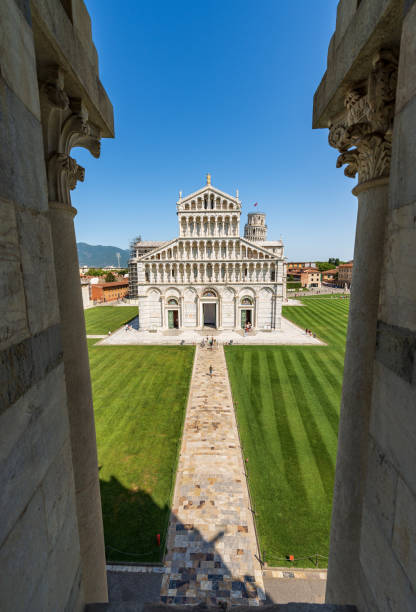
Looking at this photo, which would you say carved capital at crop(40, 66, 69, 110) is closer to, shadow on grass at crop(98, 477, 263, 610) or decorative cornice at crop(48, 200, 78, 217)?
decorative cornice at crop(48, 200, 78, 217)

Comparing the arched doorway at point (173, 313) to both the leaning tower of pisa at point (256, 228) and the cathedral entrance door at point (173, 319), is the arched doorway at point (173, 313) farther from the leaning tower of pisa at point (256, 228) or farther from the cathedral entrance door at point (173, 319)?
the leaning tower of pisa at point (256, 228)

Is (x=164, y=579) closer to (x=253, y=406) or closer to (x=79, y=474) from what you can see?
(x=79, y=474)

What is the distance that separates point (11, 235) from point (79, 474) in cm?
348

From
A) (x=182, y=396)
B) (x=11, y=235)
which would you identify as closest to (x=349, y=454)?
(x=11, y=235)

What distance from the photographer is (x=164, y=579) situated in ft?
26.0

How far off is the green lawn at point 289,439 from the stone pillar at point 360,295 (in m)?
6.54

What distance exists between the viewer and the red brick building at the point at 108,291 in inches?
2581

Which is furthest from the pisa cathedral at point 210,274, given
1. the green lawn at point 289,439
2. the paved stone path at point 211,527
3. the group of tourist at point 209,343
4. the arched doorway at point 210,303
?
the paved stone path at point 211,527

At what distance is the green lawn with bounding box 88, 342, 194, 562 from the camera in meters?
9.37

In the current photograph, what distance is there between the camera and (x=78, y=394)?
151 inches

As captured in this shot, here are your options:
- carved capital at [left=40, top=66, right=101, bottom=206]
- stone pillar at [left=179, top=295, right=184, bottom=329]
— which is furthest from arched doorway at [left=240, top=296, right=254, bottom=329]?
carved capital at [left=40, top=66, right=101, bottom=206]

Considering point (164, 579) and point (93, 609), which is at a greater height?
point (93, 609)

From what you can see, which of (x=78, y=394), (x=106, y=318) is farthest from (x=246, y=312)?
(x=78, y=394)

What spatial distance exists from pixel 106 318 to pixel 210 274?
2147 cm
